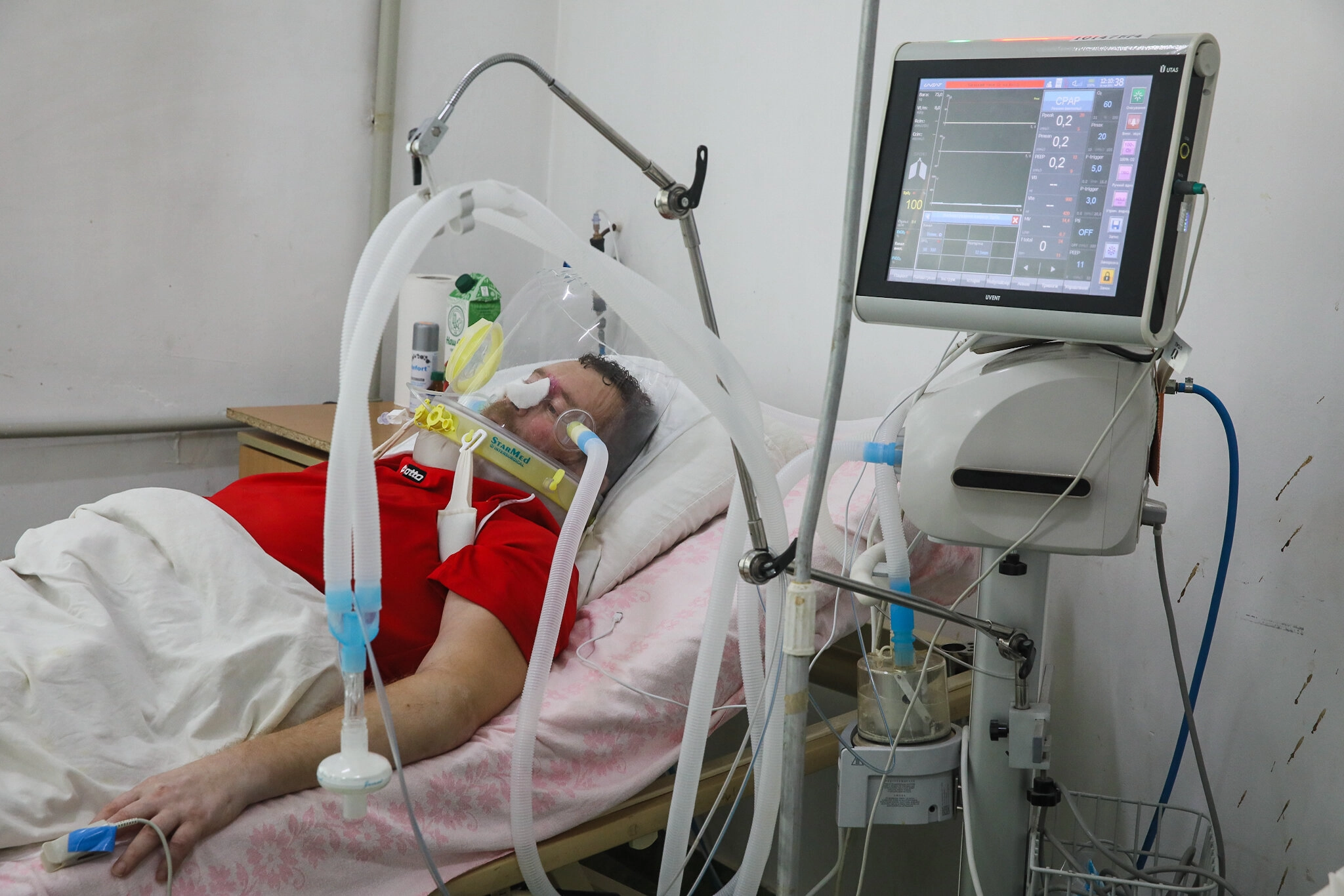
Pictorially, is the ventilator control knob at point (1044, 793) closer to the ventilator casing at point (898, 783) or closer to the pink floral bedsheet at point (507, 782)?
the ventilator casing at point (898, 783)

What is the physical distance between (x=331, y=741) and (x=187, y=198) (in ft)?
5.44

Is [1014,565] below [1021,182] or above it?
below

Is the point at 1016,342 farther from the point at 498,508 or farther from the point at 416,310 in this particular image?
the point at 416,310

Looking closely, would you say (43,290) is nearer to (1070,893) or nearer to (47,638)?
(47,638)

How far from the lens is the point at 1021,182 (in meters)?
1.01

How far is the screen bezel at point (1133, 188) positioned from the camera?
946 millimetres

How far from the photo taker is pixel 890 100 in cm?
107

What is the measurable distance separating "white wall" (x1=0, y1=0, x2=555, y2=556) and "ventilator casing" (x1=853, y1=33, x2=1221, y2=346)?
1842 mm

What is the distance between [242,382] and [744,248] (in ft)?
4.15

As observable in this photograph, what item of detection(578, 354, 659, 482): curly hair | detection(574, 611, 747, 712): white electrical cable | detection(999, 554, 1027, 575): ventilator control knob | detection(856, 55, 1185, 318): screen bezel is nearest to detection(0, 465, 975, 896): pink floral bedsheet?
detection(574, 611, 747, 712): white electrical cable

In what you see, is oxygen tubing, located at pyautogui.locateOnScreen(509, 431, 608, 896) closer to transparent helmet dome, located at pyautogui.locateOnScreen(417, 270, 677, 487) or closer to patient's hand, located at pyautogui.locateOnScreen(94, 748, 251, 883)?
patient's hand, located at pyautogui.locateOnScreen(94, 748, 251, 883)

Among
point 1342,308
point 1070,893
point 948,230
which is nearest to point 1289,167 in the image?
point 1342,308

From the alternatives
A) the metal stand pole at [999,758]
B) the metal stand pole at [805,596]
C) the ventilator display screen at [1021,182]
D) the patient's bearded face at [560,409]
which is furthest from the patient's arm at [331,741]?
the ventilator display screen at [1021,182]

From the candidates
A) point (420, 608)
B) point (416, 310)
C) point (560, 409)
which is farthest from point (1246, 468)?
point (416, 310)
